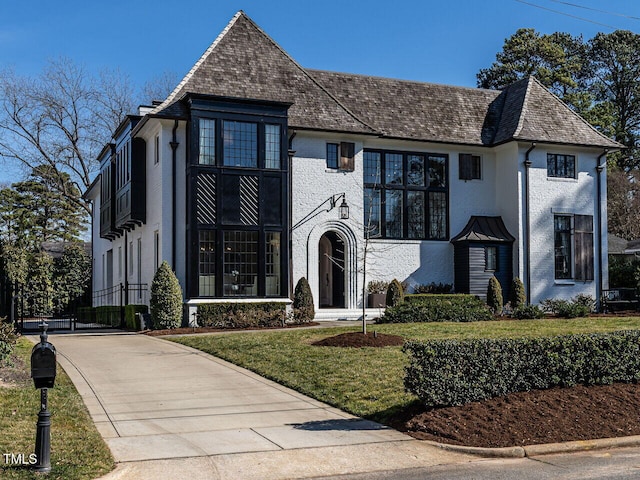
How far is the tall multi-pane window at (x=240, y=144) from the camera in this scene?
2464 cm

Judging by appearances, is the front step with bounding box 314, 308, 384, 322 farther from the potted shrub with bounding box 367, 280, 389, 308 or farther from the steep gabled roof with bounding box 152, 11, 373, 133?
the steep gabled roof with bounding box 152, 11, 373, 133

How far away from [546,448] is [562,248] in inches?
881

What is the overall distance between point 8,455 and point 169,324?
15344 millimetres

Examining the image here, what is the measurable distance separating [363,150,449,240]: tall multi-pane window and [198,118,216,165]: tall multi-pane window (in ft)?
22.2

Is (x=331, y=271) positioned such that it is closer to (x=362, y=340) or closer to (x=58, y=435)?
(x=362, y=340)

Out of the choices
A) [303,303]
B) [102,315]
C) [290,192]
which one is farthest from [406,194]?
[102,315]

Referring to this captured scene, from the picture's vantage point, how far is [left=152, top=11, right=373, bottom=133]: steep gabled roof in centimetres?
2573

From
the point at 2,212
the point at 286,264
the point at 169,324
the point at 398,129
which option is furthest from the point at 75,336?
the point at 2,212

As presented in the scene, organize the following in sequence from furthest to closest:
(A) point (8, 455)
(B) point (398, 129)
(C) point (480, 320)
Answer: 1. (B) point (398, 129)
2. (C) point (480, 320)
3. (A) point (8, 455)

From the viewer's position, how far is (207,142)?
24.5 meters

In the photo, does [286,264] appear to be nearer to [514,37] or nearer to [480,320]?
[480,320]

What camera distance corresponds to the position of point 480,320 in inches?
950

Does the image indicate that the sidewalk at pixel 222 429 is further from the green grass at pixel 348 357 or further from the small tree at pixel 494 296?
the small tree at pixel 494 296

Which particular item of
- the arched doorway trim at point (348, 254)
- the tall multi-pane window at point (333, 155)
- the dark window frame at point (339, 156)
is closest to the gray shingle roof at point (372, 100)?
the dark window frame at point (339, 156)
